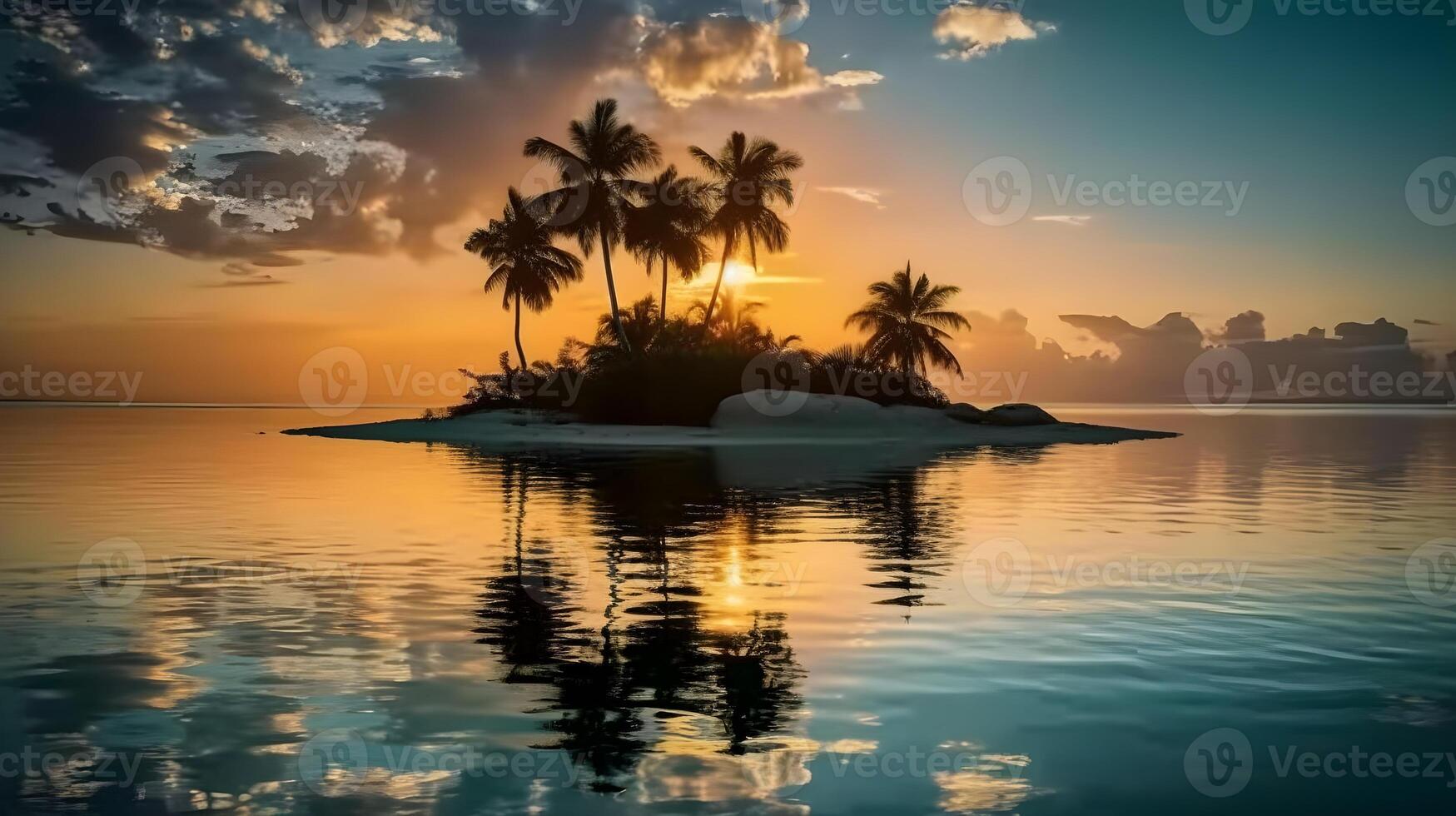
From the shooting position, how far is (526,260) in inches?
2653

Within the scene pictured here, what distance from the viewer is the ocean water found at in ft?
17.0

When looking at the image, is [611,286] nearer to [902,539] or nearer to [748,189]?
[748,189]

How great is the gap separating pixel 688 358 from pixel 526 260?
2117 cm

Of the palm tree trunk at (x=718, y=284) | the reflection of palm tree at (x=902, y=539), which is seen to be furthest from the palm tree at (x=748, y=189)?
the reflection of palm tree at (x=902, y=539)

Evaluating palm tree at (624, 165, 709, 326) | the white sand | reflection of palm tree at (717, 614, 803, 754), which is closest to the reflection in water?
reflection of palm tree at (717, 614, 803, 754)

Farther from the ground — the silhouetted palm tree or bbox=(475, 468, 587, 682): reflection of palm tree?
the silhouetted palm tree

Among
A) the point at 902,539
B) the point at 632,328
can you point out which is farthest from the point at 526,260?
the point at 902,539

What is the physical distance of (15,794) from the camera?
4.95m

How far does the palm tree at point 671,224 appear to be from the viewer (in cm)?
5834

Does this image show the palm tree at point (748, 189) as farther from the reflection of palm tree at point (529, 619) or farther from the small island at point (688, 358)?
the reflection of palm tree at point (529, 619)

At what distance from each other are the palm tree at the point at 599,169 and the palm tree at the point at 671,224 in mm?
1105

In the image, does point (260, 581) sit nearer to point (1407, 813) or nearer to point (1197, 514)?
point (1407, 813)

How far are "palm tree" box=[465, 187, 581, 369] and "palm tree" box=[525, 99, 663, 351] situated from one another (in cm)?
913

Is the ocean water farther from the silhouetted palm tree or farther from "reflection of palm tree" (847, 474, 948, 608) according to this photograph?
the silhouetted palm tree
